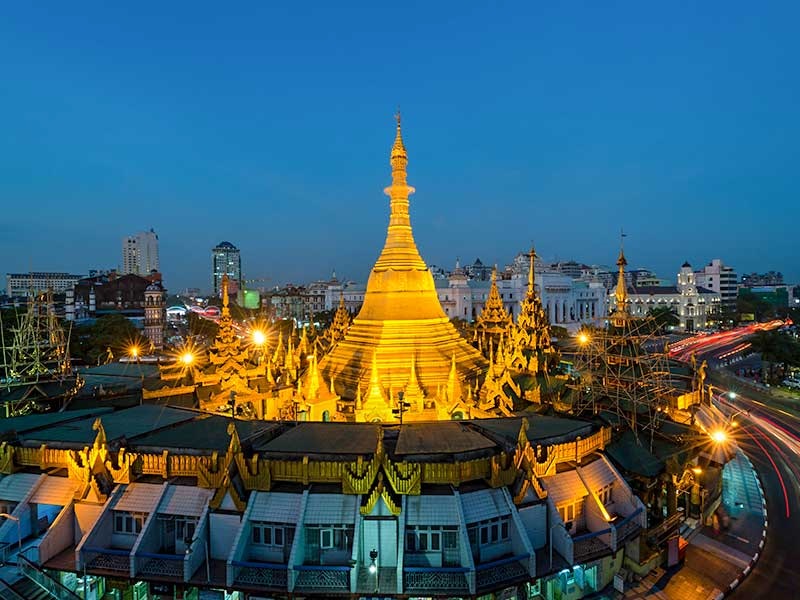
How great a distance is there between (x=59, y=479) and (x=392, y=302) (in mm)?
21388

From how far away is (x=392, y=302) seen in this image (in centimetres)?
3388

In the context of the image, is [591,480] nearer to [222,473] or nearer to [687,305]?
[222,473]

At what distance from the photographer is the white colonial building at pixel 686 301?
14750 centimetres

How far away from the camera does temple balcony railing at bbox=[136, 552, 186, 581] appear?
15.2m

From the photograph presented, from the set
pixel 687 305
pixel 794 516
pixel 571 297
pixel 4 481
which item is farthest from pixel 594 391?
pixel 687 305

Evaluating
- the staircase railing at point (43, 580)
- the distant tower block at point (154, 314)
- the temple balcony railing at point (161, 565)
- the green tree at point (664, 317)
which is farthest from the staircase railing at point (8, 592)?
the distant tower block at point (154, 314)

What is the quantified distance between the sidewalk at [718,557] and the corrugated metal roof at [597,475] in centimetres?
408

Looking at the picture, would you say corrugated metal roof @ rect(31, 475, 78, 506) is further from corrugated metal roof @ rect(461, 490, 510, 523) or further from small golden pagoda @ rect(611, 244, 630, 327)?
small golden pagoda @ rect(611, 244, 630, 327)

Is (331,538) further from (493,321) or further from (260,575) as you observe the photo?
(493,321)

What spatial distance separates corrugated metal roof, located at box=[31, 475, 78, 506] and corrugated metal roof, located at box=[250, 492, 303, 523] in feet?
23.5

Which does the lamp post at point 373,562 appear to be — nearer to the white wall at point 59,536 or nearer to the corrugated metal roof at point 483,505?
the corrugated metal roof at point 483,505

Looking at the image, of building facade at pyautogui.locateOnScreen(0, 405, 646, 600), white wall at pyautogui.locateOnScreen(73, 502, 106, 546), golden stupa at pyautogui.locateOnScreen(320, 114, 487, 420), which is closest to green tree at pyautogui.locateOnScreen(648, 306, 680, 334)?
golden stupa at pyautogui.locateOnScreen(320, 114, 487, 420)

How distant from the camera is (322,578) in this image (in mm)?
14914

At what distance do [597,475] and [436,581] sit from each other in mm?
8147
